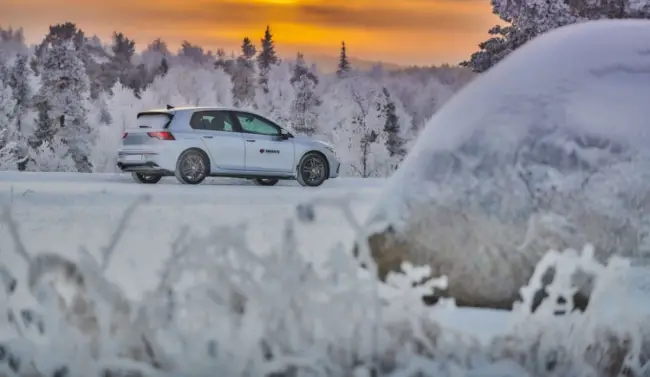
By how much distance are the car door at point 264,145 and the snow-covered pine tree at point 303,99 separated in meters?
4.21

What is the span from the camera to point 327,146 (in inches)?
553

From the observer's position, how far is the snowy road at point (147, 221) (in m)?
6.74

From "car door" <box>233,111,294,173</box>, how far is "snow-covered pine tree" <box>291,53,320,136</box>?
421 centimetres

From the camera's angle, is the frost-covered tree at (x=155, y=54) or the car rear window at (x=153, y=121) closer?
the frost-covered tree at (x=155, y=54)

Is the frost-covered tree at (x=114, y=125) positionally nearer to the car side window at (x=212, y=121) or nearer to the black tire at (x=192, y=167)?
the car side window at (x=212, y=121)

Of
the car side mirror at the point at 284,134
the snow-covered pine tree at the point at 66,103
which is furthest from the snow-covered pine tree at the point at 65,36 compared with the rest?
the car side mirror at the point at 284,134

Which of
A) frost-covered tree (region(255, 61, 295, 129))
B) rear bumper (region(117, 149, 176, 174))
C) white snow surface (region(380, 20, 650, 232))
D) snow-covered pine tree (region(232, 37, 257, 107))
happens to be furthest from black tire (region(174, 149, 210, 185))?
white snow surface (region(380, 20, 650, 232))

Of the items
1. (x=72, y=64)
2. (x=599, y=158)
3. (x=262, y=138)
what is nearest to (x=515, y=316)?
(x=599, y=158)

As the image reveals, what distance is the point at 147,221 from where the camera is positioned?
8.07m

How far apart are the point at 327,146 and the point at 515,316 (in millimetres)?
8555

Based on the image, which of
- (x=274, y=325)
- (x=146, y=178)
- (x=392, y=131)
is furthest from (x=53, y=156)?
(x=274, y=325)

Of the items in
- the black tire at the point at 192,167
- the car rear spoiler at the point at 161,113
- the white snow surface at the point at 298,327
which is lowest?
the white snow surface at the point at 298,327

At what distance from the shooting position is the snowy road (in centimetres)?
674

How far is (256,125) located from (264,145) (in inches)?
12.5
